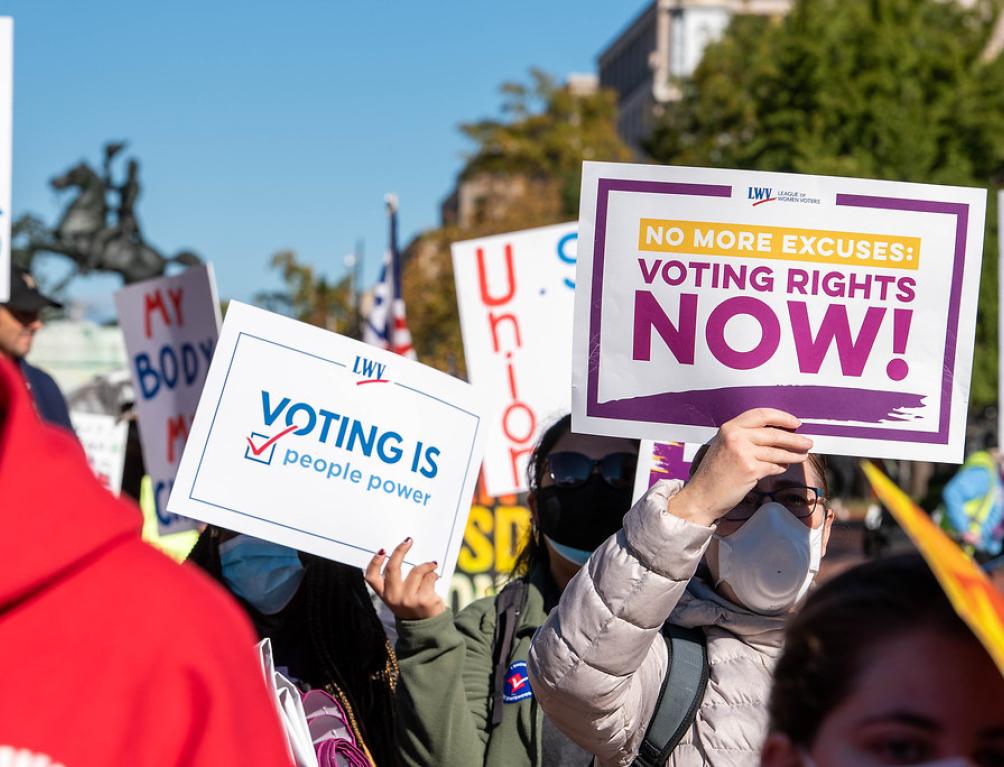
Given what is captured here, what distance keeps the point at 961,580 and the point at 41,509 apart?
812 mm

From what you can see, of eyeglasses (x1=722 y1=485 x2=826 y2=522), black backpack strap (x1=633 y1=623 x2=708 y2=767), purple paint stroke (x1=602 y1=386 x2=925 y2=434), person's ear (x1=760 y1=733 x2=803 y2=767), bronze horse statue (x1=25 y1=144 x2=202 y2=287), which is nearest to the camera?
person's ear (x1=760 y1=733 x2=803 y2=767)

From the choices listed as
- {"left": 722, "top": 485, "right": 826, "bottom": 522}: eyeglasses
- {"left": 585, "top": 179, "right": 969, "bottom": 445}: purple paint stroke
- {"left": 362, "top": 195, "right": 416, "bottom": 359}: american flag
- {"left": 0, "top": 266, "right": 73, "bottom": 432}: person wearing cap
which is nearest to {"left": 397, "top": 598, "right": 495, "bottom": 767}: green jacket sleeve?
{"left": 585, "top": 179, "right": 969, "bottom": 445}: purple paint stroke

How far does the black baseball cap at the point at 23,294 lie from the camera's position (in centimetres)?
632

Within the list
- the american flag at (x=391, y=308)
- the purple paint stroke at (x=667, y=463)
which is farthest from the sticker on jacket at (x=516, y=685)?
the american flag at (x=391, y=308)

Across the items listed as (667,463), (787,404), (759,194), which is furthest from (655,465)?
(759,194)

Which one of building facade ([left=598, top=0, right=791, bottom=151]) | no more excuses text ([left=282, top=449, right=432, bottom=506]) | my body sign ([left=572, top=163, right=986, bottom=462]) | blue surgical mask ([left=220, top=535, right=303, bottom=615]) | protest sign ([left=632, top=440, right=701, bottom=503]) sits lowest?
blue surgical mask ([left=220, top=535, right=303, bottom=615])

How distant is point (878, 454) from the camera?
111 inches

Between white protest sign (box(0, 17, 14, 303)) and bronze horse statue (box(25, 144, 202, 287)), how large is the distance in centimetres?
1432

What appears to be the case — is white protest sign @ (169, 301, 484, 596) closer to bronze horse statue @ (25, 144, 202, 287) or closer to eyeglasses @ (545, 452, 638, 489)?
eyeglasses @ (545, 452, 638, 489)

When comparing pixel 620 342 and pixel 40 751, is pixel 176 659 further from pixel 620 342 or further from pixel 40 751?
pixel 620 342

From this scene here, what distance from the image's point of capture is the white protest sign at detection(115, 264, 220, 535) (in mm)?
5699

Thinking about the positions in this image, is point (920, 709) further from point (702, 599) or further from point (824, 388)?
point (824, 388)

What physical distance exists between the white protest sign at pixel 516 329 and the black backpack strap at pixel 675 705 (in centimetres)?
298

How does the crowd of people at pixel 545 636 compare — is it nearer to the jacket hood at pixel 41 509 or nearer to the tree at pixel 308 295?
the jacket hood at pixel 41 509
